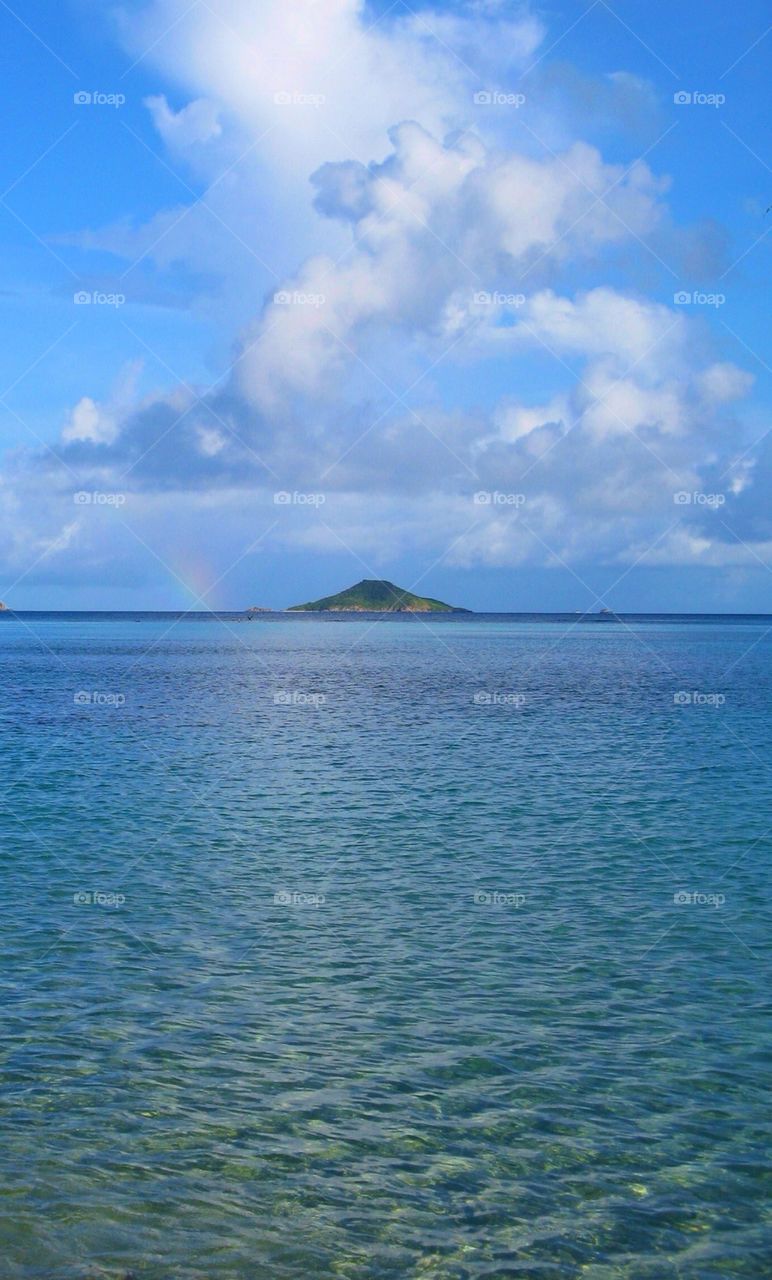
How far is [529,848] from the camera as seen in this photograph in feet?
92.9

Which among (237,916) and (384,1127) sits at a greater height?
(237,916)

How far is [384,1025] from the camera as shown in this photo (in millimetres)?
15789

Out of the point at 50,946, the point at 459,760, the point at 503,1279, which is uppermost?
the point at 459,760

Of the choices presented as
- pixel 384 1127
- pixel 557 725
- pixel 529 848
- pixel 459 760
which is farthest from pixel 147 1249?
pixel 557 725

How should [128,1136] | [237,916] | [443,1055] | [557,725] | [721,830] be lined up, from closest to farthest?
[128,1136] < [443,1055] < [237,916] < [721,830] < [557,725]

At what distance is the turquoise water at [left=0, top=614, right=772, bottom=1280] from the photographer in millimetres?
10633

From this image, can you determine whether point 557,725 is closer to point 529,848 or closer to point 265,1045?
point 529,848

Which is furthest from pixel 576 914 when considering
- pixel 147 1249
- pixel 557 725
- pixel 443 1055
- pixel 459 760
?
pixel 557 725

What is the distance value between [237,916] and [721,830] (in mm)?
16352

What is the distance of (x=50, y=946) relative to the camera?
64.8ft

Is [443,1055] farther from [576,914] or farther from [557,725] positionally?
[557,725]

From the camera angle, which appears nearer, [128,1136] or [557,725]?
[128,1136]

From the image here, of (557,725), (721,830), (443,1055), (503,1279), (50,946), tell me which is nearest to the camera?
(503,1279)

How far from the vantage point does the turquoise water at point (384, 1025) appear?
34.9 ft
